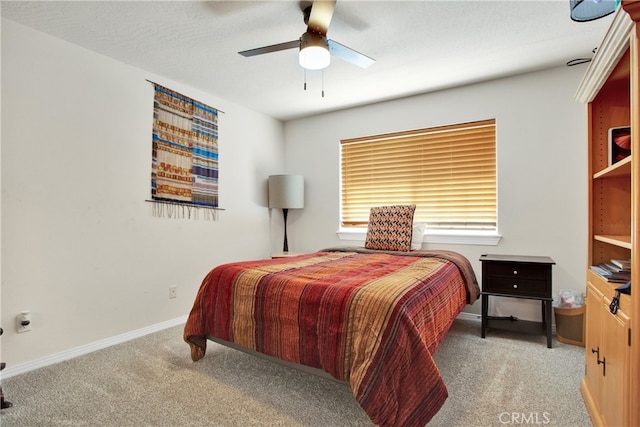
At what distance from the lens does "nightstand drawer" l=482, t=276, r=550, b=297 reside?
8.20 ft

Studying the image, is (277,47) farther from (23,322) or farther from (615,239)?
(23,322)

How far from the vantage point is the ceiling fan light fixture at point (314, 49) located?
6.13 feet

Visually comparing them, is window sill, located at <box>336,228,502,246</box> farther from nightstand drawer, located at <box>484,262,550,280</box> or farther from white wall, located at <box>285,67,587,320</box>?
nightstand drawer, located at <box>484,262,550,280</box>

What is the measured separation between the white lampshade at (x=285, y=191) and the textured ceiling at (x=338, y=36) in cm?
115

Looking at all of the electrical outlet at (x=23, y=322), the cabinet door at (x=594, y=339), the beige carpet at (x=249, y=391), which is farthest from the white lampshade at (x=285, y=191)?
the cabinet door at (x=594, y=339)

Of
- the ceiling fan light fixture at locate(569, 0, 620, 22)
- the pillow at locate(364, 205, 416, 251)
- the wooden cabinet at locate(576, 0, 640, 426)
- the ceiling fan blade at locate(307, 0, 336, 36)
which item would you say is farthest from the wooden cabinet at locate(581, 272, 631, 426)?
the ceiling fan blade at locate(307, 0, 336, 36)

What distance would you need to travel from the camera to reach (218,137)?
3535mm

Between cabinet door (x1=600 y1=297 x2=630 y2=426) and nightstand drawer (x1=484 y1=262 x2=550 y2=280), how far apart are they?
114 cm

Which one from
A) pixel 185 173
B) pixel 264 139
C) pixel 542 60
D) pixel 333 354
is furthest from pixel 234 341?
pixel 542 60

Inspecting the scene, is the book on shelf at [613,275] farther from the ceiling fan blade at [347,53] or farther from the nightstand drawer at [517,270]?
the ceiling fan blade at [347,53]

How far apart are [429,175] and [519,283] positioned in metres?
1.39

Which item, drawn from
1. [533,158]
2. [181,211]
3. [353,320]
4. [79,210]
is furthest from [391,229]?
[79,210]

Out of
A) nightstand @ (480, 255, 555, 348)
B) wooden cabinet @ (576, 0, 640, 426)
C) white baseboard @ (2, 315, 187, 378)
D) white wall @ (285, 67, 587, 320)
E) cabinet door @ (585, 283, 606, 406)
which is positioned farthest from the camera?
white wall @ (285, 67, 587, 320)

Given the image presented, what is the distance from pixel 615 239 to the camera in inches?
56.3
